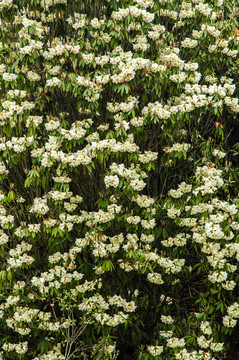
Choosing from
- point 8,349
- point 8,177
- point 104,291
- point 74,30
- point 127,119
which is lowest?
point 8,349

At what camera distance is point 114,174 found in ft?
14.7

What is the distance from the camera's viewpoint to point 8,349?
4984 millimetres

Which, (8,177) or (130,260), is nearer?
(130,260)

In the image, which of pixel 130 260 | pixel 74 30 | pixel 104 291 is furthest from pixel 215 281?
pixel 74 30

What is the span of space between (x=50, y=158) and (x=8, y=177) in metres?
1.19

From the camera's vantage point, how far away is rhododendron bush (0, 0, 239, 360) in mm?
4422

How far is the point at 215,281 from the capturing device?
4422 millimetres

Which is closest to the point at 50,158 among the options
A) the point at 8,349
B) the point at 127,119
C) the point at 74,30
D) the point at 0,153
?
the point at 0,153

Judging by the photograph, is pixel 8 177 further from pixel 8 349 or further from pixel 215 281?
pixel 215 281

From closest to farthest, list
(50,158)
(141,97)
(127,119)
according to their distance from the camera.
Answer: (50,158) < (127,119) < (141,97)

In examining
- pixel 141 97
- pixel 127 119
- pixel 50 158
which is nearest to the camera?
pixel 50 158

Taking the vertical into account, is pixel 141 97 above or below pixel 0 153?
above

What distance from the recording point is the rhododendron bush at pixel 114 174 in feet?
14.5

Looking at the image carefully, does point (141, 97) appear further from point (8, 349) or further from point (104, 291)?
point (8, 349)
